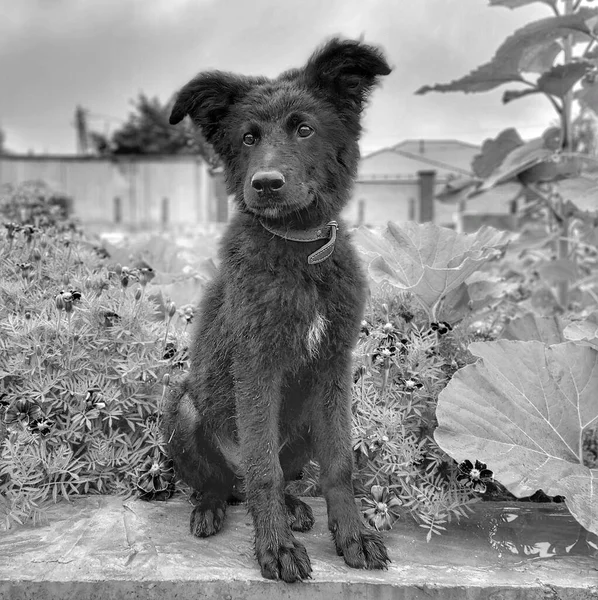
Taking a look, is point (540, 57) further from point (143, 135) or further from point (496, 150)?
point (143, 135)

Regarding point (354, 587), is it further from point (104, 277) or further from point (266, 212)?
point (104, 277)

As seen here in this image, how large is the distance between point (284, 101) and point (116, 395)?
124 cm

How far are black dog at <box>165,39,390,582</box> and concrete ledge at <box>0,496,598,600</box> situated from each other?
9 centimetres

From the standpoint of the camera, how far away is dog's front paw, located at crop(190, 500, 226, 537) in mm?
2088

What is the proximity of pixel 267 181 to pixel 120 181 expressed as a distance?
87.6ft

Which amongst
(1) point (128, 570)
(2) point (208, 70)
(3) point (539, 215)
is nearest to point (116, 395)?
(1) point (128, 570)

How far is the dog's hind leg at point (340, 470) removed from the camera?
191cm

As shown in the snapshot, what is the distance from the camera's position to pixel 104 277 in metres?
3.03

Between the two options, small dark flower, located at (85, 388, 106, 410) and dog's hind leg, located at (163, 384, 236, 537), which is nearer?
dog's hind leg, located at (163, 384, 236, 537)

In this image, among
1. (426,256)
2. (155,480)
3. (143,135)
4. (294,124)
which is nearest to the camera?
(294,124)

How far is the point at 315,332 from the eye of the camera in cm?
183

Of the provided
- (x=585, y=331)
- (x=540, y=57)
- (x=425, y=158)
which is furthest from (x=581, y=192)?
(x=425, y=158)

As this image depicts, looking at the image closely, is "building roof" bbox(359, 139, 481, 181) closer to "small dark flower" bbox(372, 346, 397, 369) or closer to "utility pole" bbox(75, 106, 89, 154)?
"small dark flower" bbox(372, 346, 397, 369)

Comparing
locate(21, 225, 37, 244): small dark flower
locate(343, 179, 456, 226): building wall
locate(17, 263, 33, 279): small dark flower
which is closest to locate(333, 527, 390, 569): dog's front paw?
locate(17, 263, 33, 279): small dark flower
